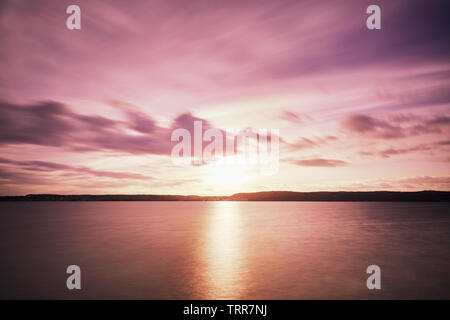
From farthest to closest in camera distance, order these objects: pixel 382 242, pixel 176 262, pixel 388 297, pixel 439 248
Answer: pixel 382 242 → pixel 439 248 → pixel 176 262 → pixel 388 297

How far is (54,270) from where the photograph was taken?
25.0 metres

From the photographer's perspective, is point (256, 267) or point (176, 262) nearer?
point (256, 267)
